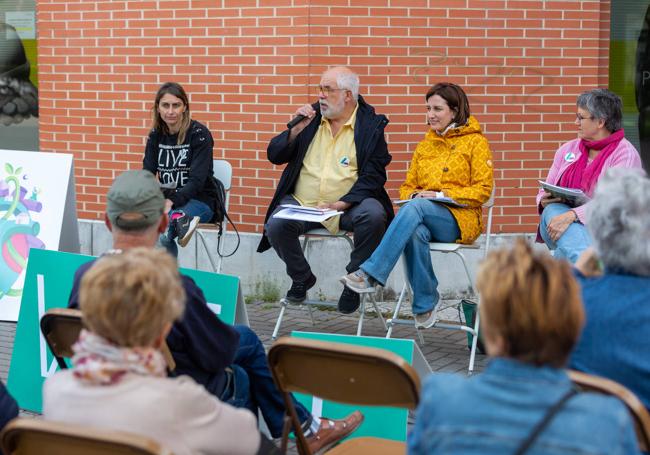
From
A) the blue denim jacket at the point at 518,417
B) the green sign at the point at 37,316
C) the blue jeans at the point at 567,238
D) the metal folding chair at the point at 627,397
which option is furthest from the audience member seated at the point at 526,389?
the blue jeans at the point at 567,238

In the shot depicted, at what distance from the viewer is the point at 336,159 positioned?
21.5ft

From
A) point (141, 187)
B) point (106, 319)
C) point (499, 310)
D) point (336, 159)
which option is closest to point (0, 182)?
point (336, 159)

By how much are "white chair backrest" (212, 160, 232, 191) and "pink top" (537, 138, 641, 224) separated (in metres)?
2.21

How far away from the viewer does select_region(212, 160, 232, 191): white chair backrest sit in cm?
710

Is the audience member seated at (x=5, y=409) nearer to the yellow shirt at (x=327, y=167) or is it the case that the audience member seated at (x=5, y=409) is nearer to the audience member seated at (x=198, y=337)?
the audience member seated at (x=198, y=337)

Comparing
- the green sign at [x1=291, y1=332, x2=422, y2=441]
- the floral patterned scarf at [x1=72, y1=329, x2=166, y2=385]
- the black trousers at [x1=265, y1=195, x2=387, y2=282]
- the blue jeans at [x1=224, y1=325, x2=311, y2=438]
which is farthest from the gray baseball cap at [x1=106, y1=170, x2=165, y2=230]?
the black trousers at [x1=265, y1=195, x2=387, y2=282]

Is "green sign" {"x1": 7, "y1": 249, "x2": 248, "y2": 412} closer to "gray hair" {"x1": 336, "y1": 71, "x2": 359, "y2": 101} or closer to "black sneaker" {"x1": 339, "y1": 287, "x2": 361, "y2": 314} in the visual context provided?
"black sneaker" {"x1": 339, "y1": 287, "x2": 361, "y2": 314}

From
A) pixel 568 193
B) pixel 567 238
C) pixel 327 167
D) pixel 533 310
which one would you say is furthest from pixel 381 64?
pixel 533 310

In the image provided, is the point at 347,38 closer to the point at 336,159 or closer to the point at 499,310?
the point at 336,159

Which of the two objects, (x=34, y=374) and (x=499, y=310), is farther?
(x=34, y=374)

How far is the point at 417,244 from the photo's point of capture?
5902mm

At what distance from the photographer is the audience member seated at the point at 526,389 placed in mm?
2055

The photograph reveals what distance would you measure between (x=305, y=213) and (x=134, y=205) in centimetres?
261

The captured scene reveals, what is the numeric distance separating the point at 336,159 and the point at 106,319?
165 inches
